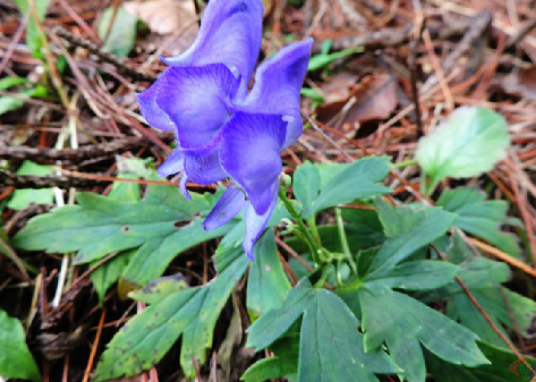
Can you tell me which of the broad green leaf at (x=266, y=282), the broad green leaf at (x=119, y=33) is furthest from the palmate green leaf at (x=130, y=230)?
the broad green leaf at (x=119, y=33)

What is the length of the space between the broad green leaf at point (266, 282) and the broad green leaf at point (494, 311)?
56 cm

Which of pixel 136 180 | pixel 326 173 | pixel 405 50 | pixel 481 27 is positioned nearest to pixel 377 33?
pixel 405 50

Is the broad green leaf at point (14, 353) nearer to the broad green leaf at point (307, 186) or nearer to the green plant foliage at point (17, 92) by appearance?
the broad green leaf at point (307, 186)

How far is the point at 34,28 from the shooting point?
211 cm

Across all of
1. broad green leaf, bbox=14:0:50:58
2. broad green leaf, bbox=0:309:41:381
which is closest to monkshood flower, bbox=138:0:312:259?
broad green leaf, bbox=0:309:41:381

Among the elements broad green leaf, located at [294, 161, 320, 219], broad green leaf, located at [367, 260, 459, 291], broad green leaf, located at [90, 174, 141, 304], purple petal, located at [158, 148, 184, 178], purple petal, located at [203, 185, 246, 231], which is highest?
purple petal, located at [158, 148, 184, 178]

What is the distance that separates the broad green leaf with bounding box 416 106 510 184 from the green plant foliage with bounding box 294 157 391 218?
1.72 ft

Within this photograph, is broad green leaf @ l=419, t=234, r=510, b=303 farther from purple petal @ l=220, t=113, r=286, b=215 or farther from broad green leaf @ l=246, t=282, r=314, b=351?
purple petal @ l=220, t=113, r=286, b=215

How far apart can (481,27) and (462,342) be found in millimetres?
2085

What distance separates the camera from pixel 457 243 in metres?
1.42

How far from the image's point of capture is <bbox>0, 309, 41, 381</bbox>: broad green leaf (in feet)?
3.92

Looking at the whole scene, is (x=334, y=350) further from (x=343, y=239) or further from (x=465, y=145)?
(x=465, y=145)

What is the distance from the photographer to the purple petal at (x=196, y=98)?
71cm

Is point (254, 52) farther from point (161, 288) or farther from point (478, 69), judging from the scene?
point (478, 69)
